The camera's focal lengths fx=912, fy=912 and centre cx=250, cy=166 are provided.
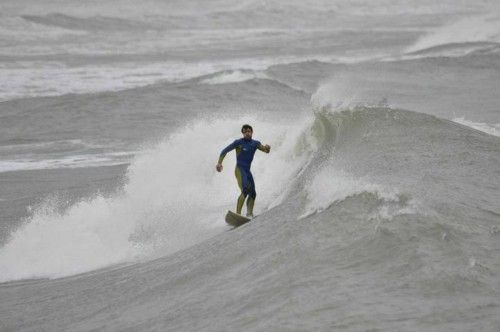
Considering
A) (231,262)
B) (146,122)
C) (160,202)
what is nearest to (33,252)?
(160,202)

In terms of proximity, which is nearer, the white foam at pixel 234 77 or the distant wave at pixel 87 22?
the white foam at pixel 234 77

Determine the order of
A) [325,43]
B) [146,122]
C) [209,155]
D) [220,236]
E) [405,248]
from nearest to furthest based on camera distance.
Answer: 1. [405,248]
2. [220,236]
3. [209,155]
4. [146,122]
5. [325,43]

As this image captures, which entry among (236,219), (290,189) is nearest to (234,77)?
(290,189)

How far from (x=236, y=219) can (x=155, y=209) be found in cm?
283

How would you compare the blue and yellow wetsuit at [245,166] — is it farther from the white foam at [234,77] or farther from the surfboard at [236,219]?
the white foam at [234,77]

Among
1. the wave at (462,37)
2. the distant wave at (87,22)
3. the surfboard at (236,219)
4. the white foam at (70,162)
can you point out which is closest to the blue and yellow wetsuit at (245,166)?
the surfboard at (236,219)

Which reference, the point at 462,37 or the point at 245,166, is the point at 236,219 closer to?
the point at 245,166

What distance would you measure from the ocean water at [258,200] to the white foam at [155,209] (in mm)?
41

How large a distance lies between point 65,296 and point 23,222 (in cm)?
388

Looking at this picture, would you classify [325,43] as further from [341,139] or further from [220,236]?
[220,236]

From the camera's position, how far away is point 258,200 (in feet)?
43.8

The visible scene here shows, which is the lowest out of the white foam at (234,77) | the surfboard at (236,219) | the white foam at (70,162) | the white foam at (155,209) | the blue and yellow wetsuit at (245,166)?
the white foam at (234,77)

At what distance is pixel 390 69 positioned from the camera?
99.1 feet

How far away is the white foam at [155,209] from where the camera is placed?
1172 centimetres
